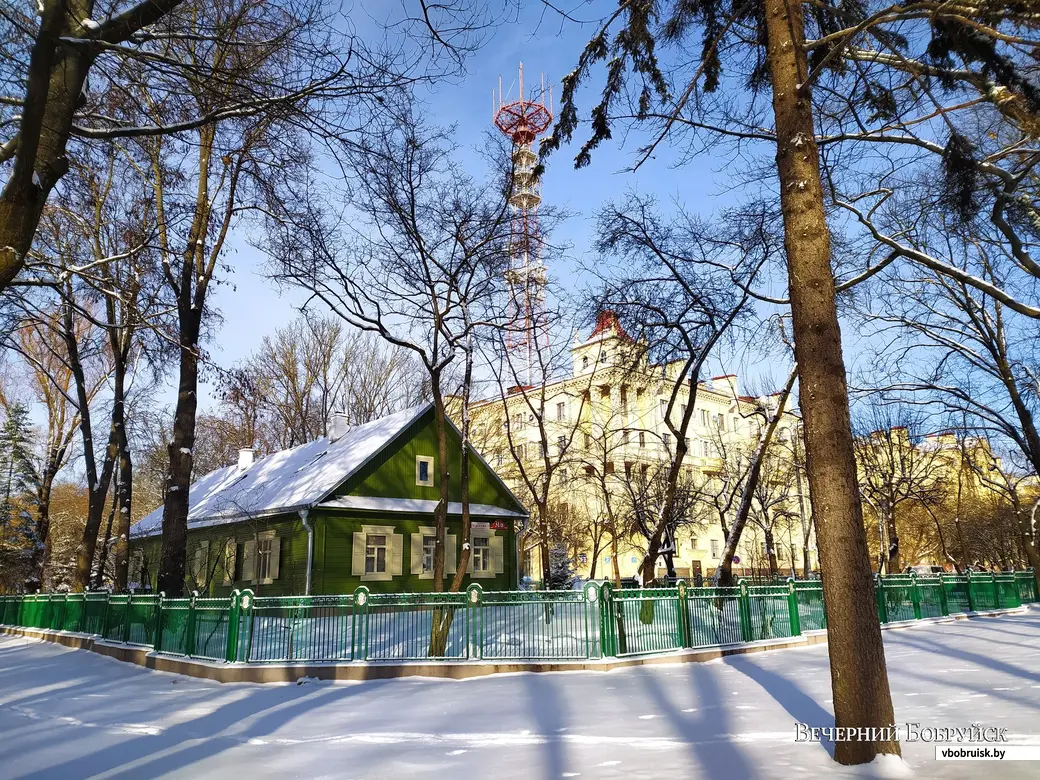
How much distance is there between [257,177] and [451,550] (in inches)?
804

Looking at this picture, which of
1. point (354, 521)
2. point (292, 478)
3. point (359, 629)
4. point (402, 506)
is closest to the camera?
point (359, 629)

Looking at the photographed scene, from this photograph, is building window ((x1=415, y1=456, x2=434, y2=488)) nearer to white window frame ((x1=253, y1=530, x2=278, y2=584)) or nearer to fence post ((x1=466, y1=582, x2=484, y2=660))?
white window frame ((x1=253, y1=530, x2=278, y2=584))

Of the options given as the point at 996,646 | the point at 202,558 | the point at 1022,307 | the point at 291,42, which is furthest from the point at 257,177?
the point at 202,558

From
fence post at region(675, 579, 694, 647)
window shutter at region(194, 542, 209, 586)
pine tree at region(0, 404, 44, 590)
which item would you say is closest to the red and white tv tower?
fence post at region(675, 579, 694, 647)

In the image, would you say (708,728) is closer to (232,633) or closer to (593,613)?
(593,613)

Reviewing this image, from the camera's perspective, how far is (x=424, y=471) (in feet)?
89.2

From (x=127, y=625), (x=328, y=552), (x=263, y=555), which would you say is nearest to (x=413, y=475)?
(x=328, y=552)

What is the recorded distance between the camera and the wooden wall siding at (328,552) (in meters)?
23.8

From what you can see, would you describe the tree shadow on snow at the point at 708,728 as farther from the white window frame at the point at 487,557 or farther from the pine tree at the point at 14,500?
the pine tree at the point at 14,500

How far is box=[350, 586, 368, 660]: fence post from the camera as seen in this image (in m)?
12.2

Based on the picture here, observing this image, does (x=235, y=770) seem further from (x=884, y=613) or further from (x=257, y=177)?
(x=884, y=613)

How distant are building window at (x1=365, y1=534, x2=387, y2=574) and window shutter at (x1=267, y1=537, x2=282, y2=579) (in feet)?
10.4

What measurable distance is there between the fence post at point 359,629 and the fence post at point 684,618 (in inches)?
227

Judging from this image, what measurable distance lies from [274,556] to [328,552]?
9.17ft
